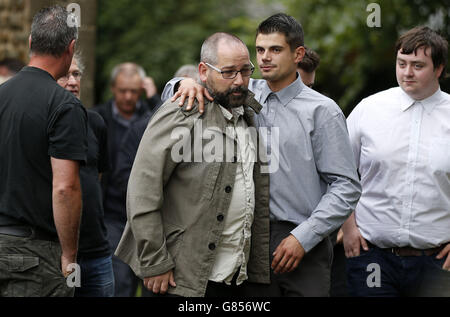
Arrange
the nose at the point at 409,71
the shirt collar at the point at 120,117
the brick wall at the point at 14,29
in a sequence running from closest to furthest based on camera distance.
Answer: the nose at the point at 409,71
the shirt collar at the point at 120,117
the brick wall at the point at 14,29

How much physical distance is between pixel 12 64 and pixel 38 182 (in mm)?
4649

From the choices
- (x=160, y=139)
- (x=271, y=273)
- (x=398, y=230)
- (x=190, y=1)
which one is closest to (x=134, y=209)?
(x=160, y=139)

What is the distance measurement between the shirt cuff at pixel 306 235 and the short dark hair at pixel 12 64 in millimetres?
4945

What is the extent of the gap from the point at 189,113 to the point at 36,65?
834mm

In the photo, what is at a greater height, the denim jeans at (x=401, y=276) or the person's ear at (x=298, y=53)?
the person's ear at (x=298, y=53)

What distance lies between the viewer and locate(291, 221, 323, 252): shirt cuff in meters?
3.83

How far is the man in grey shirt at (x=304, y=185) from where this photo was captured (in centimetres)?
386

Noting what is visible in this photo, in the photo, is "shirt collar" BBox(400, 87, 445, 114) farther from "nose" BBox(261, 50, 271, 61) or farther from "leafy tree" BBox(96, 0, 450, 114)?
"leafy tree" BBox(96, 0, 450, 114)

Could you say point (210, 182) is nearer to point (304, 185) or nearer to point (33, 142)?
point (304, 185)

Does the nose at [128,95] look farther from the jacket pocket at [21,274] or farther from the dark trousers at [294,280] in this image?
the jacket pocket at [21,274]

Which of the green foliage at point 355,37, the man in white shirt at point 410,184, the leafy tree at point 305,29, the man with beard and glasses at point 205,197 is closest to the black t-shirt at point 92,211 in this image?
the man with beard and glasses at point 205,197

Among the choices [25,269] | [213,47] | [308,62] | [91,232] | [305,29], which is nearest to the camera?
[25,269]

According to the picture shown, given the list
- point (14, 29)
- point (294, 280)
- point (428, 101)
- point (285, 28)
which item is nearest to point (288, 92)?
point (285, 28)

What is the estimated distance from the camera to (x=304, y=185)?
3951 millimetres
